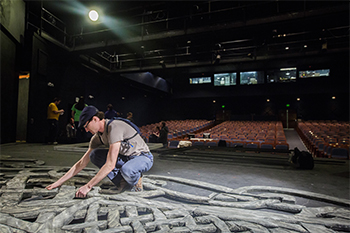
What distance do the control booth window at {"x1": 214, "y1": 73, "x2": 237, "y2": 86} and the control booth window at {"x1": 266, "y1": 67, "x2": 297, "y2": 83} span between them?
2.82 m

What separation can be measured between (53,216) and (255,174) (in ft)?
8.78

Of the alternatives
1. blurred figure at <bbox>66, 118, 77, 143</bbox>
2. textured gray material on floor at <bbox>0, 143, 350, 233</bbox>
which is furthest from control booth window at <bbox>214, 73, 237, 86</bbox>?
textured gray material on floor at <bbox>0, 143, 350, 233</bbox>

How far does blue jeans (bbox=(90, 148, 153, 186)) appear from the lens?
1.91 m

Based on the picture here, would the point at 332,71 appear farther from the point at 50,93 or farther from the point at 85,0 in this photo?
the point at 50,93

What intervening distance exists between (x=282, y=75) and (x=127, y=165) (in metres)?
17.8

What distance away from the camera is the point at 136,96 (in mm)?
15180

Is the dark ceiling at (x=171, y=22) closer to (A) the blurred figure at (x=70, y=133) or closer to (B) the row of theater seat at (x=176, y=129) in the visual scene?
(A) the blurred figure at (x=70, y=133)

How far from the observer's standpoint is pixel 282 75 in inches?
650


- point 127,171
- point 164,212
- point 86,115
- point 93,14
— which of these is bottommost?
point 164,212

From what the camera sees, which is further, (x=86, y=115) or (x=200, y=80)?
(x=200, y=80)

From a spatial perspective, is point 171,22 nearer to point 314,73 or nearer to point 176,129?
point 176,129

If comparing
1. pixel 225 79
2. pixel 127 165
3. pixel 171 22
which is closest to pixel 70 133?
pixel 127 165

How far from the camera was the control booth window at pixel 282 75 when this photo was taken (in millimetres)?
16266

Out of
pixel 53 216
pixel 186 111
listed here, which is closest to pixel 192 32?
pixel 53 216
